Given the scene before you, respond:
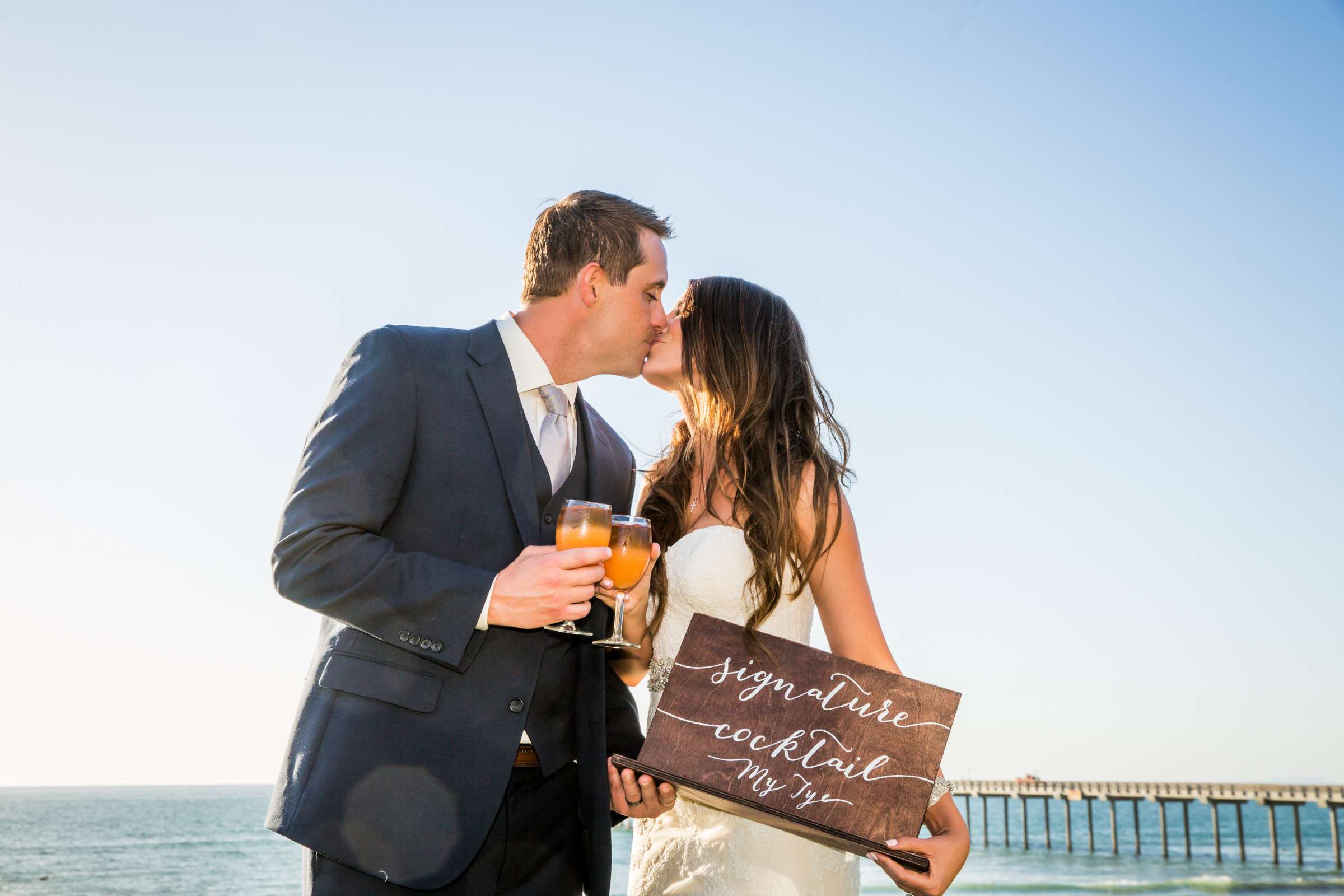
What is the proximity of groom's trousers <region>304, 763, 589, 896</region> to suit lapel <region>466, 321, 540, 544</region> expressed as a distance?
0.77 meters

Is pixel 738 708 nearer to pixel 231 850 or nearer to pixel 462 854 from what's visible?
pixel 462 854

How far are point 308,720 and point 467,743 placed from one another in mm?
420

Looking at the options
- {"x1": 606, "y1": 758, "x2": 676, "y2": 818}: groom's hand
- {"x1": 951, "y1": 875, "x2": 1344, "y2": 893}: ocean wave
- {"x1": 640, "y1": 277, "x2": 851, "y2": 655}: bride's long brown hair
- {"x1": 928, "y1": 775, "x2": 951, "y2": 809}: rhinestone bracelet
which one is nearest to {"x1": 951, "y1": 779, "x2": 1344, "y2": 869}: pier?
{"x1": 951, "y1": 875, "x2": 1344, "y2": 893}: ocean wave

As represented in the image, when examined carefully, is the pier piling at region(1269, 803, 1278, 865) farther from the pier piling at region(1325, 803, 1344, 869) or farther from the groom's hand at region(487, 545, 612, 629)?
the groom's hand at region(487, 545, 612, 629)

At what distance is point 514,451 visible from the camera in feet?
9.59

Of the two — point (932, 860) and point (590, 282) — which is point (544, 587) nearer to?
point (932, 860)

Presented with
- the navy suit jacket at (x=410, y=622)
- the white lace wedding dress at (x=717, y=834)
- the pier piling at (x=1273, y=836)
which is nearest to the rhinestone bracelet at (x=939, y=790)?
the white lace wedding dress at (x=717, y=834)

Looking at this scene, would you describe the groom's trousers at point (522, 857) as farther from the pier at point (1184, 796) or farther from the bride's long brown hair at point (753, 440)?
the pier at point (1184, 796)

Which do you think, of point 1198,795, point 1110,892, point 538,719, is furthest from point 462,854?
point 1198,795

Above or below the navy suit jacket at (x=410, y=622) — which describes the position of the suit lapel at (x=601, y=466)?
above

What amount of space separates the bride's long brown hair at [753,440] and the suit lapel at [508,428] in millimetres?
916

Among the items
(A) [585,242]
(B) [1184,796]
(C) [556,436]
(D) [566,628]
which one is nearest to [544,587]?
(D) [566,628]

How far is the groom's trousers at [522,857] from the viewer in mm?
2500

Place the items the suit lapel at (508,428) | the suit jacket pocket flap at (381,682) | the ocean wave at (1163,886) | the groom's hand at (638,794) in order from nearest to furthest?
the suit jacket pocket flap at (381,682) < the groom's hand at (638,794) < the suit lapel at (508,428) < the ocean wave at (1163,886)
